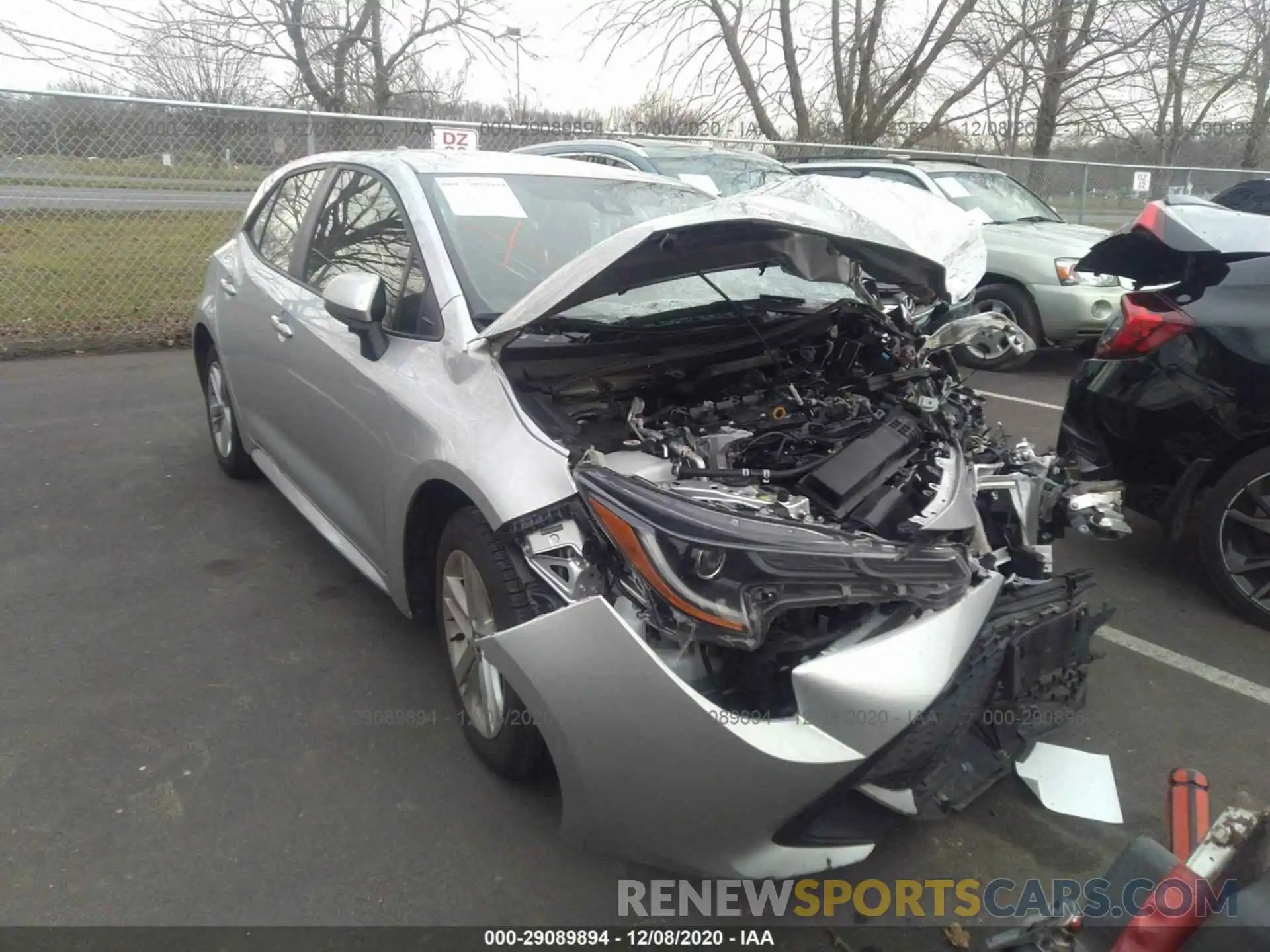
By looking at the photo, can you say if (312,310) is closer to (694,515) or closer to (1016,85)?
(694,515)

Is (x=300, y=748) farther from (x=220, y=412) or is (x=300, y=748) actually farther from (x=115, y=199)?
(x=115, y=199)

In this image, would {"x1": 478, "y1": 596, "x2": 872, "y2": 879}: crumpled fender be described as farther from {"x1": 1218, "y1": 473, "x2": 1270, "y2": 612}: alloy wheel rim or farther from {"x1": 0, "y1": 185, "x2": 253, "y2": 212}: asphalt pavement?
{"x1": 0, "y1": 185, "x2": 253, "y2": 212}: asphalt pavement

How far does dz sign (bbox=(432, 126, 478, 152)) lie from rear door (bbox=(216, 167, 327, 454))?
Result: 4455 millimetres

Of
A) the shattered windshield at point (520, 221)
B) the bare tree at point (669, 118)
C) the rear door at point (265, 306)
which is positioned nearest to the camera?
the shattered windshield at point (520, 221)

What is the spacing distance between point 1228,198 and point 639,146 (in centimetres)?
729

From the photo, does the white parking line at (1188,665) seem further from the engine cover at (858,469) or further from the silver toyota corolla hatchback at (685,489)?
the engine cover at (858,469)

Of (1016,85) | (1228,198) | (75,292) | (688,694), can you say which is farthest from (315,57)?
(688,694)

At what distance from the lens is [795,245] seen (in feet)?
8.73

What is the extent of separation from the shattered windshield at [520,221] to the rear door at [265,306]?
3.12ft

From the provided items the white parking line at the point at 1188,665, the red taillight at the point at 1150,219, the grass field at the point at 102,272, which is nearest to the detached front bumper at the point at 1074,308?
the red taillight at the point at 1150,219

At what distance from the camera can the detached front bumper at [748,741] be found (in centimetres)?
191

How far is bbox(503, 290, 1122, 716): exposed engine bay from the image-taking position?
2.01 m

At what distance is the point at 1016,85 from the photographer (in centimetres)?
1684

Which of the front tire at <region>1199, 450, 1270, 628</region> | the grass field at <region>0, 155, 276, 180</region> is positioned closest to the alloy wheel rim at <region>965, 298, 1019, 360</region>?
the front tire at <region>1199, 450, 1270, 628</region>
